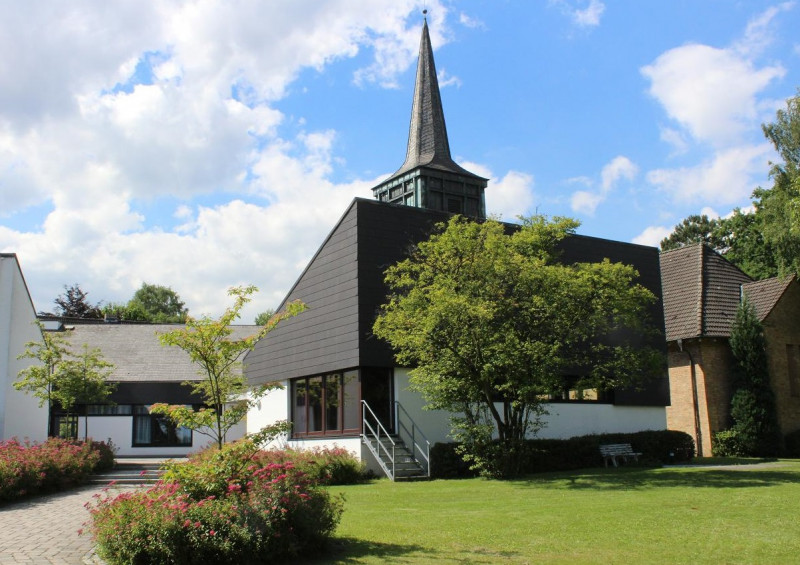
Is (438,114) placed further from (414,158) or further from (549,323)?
(549,323)

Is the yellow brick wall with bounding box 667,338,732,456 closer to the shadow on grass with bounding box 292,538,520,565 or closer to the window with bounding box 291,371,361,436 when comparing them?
the window with bounding box 291,371,361,436

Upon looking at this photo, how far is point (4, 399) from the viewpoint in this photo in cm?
2597

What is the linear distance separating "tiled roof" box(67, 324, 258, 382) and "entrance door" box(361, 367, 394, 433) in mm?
15452

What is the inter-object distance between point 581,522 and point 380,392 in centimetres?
1163

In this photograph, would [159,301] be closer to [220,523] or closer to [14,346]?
[14,346]

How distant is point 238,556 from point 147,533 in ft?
3.55

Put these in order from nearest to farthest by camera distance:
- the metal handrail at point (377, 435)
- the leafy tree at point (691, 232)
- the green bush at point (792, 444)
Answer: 1. the metal handrail at point (377, 435)
2. the green bush at point (792, 444)
3. the leafy tree at point (691, 232)

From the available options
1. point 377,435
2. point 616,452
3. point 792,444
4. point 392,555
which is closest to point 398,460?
point 377,435

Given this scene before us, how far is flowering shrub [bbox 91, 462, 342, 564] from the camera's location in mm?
8727

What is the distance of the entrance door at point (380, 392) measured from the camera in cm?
2230

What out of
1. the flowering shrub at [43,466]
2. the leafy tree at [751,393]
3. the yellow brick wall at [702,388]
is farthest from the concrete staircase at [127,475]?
the leafy tree at [751,393]

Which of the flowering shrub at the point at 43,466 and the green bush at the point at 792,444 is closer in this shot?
the flowering shrub at the point at 43,466

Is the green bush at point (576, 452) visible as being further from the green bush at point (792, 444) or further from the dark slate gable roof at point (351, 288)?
the green bush at point (792, 444)

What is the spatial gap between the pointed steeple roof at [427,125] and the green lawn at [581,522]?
18.2 m
